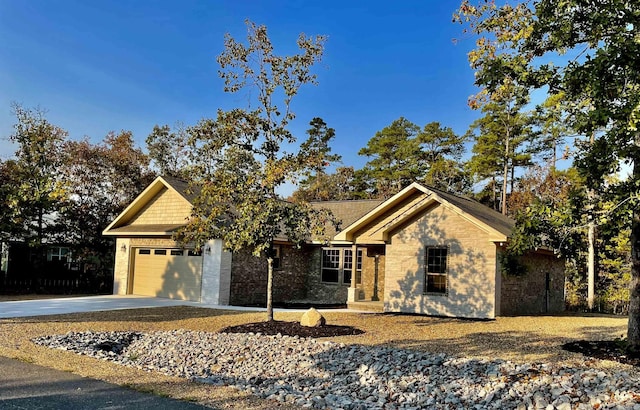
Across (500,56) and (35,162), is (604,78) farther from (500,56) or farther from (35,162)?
(35,162)

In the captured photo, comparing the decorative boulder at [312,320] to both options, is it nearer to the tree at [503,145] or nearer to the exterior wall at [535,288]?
the exterior wall at [535,288]

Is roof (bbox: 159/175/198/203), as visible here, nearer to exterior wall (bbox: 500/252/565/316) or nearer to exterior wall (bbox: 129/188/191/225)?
exterior wall (bbox: 129/188/191/225)

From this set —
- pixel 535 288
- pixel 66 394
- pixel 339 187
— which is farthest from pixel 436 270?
pixel 339 187

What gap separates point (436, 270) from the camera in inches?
652

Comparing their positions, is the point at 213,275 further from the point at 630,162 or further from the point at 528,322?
the point at 630,162

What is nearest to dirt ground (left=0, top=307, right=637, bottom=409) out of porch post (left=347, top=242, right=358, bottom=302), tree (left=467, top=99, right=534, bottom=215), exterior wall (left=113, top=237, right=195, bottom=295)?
porch post (left=347, top=242, right=358, bottom=302)

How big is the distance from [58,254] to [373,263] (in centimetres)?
1651

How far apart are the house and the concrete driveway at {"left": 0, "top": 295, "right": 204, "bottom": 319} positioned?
1141mm

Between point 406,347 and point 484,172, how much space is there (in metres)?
30.0

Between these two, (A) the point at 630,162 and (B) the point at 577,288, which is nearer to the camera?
(A) the point at 630,162

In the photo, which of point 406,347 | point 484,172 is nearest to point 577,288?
point 484,172

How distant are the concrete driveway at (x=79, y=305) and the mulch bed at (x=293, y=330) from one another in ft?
20.2

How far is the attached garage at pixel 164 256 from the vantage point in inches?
741

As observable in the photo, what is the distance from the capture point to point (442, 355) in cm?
896
